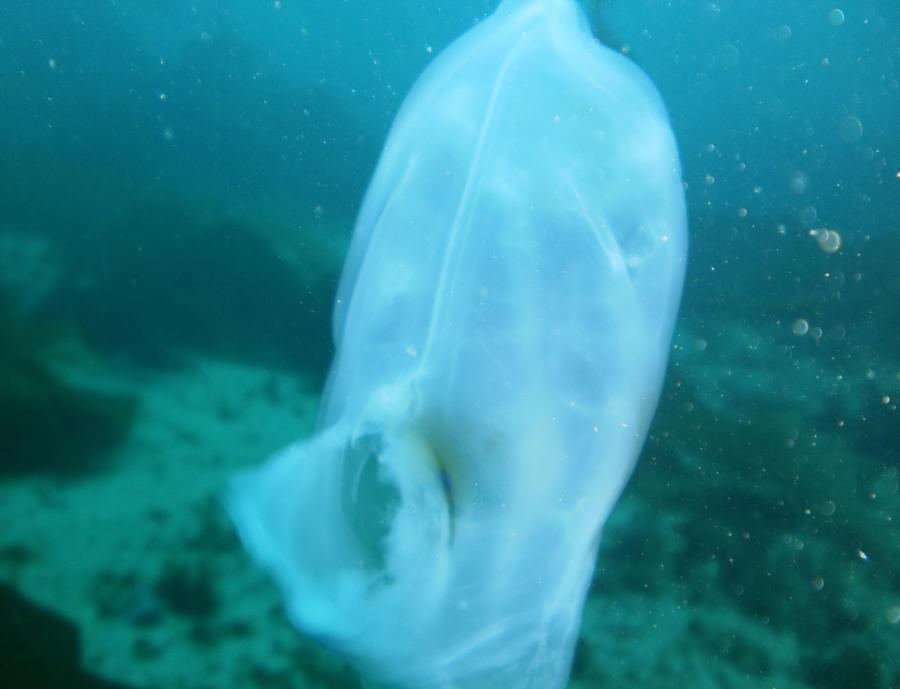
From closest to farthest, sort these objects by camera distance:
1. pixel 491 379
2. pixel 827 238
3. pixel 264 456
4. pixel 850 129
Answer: pixel 491 379 → pixel 264 456 → pixel 827 238 → pixel 850 129

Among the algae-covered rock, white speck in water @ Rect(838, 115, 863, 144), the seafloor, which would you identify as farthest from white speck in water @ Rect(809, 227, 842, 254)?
white speck in water @ Rect(838, 115, 863, 144)

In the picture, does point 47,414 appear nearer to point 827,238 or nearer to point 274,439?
point 274,439

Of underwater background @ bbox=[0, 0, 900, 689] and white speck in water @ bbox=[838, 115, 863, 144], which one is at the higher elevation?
underwater background @ bbox=[0, 0, 900, 689]

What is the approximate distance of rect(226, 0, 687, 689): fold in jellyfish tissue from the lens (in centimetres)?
232

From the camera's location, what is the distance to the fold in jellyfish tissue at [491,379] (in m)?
2.32

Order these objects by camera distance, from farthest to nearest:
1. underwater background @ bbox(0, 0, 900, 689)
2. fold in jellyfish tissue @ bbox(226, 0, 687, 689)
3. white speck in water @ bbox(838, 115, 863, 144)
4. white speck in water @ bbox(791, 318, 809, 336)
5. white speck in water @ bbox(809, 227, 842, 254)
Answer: white speck in water @ bbox(838, 115, 863, 144), white speck in water @ bbox(809, 227, 842, 254), white speck in water @ bbox(791, 318, 809, 336), underwater background @ bbox(0, 0, 900, 689), fold in jellyfish tissue @ bbox(226, 0, 687, 689)

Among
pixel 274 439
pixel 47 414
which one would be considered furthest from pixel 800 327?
pixel 47 414

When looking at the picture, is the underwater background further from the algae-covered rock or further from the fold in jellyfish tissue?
the fold in jellyfish tissue

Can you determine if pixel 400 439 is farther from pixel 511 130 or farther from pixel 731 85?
pixel 731 85

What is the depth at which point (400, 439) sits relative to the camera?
7.30ft

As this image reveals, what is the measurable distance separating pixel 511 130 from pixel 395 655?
2.05 metres

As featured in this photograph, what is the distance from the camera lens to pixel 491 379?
2.34 m

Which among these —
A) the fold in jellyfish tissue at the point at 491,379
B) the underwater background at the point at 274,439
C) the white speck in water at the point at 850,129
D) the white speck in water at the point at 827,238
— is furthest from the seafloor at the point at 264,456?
the white speck in water at the point at 850,129

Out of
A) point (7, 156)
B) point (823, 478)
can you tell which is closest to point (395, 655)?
point (823, 478)
